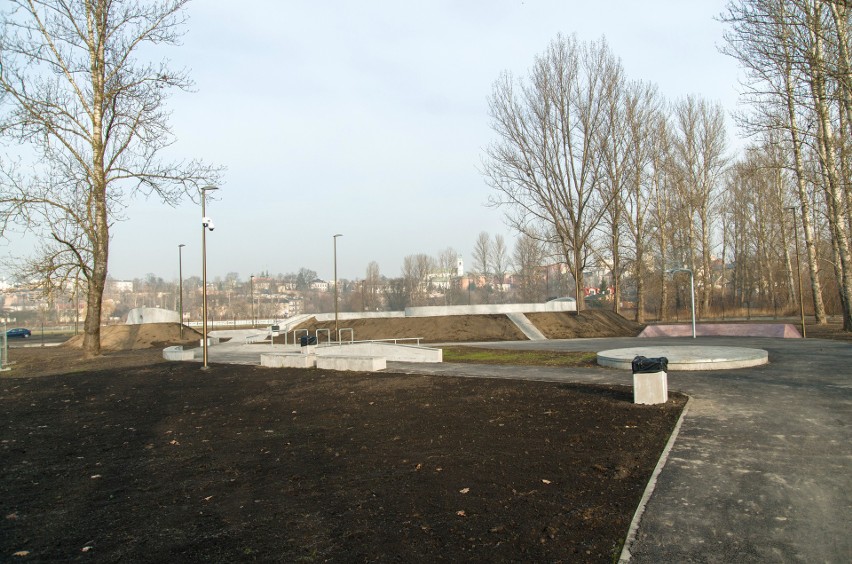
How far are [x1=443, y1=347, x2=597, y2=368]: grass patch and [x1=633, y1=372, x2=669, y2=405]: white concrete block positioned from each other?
643 centimetres

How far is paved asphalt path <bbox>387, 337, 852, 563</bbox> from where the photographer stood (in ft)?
14.3

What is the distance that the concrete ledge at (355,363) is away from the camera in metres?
17.2

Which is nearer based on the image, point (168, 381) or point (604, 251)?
point (168, 381)

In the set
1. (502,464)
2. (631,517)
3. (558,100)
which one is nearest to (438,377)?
(502,464)

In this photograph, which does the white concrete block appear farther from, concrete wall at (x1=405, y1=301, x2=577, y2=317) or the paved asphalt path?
concrete wall at (x1=405, y1=301, x2=577, y2=317)

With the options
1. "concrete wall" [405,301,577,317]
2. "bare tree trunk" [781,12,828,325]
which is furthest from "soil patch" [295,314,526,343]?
"bare tree trunk" [781,12,828,325]

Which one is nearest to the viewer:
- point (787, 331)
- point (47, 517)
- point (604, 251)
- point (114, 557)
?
point (114, 557)

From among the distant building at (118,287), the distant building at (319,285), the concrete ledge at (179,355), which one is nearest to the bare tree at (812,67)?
the concrete ledge at (179,355)

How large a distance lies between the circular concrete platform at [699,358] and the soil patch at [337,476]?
330 cm

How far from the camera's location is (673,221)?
43406 mm

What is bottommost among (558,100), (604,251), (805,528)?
(805,528)

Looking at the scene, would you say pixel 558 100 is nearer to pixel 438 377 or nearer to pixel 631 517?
pixel 438 377

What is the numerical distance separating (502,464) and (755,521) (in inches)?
98.8

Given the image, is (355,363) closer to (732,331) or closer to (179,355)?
(179,355)
